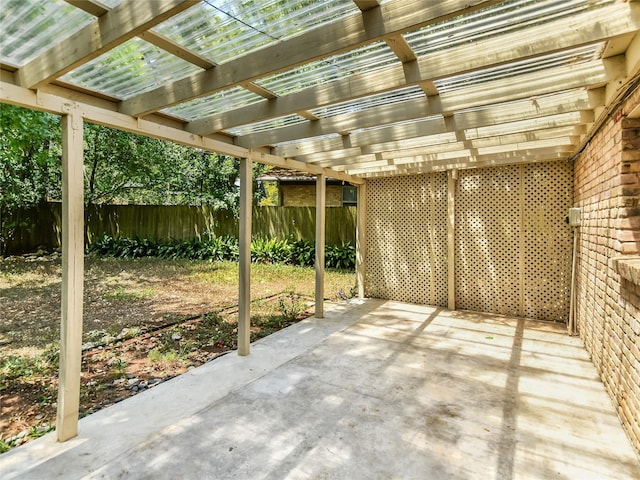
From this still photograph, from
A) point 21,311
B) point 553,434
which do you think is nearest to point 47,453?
point 553,434

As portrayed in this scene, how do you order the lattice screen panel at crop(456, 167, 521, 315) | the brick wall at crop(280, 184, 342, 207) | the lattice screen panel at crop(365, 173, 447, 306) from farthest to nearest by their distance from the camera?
the brick wall at crop(280, 184, 342, 207), the lattice screen panel at crop(365, 173, 447, 306), the lattice screen panel at crop(456, 167, 521, 315)

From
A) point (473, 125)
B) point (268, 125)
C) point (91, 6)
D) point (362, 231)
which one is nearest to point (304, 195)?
point (362, 231)

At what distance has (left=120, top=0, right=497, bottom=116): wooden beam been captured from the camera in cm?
151

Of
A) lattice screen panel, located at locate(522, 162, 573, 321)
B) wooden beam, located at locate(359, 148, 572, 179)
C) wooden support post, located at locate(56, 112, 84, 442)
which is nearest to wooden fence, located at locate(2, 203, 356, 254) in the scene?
wooden beam, located at locate(359, 148, 572, 179)

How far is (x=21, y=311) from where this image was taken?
5469 mm

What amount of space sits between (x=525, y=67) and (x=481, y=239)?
3936 mm

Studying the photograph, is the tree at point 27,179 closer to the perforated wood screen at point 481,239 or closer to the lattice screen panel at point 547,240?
the perforated wood screen at point 481,239

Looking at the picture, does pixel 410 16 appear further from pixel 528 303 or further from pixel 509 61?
pixel 528 303

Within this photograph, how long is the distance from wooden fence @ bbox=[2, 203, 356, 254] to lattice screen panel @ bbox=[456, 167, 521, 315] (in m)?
4.68

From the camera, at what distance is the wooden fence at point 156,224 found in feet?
35.7

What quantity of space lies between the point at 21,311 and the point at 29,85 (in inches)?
192

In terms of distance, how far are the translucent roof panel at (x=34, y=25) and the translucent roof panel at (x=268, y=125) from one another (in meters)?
1.59

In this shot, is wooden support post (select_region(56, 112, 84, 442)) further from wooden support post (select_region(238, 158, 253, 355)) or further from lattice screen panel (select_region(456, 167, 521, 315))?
lattice screen panel (select_region(456, 167, 521, 315))

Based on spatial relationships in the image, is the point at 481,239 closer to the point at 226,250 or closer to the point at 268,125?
the point at 268,125
